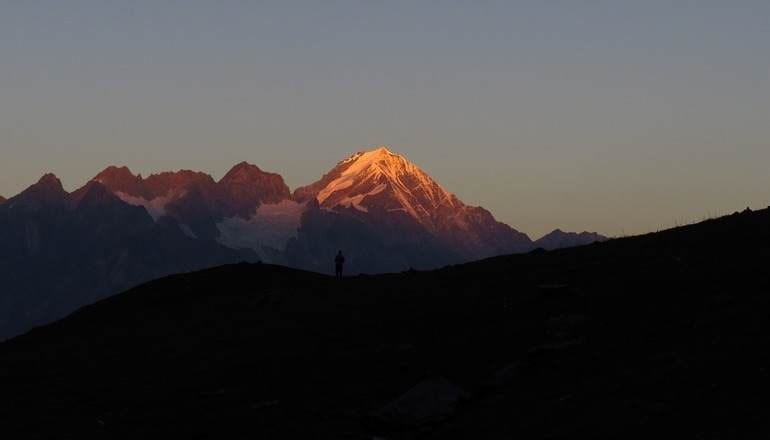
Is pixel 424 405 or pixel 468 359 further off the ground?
pixel 468 359

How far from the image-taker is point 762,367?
33156 mm

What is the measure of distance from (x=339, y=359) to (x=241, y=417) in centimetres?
634

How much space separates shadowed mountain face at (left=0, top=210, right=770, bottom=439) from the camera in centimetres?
3328

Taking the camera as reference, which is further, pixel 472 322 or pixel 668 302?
pixel 472 322

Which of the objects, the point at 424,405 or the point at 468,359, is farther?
the point at 468,359

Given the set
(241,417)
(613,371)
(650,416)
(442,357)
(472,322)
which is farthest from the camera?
(472,322)

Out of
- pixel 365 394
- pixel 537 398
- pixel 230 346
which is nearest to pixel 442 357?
pixel 365 394

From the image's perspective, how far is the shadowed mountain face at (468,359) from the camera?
33281mm

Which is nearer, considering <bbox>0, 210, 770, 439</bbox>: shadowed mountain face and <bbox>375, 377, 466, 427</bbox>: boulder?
<bbox>0, 210, 770, 439</bbox>: shadowed mountain face

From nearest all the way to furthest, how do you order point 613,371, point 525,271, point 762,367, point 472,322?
point 762,367 < point 613,371 < point 472,322 < point 525,271

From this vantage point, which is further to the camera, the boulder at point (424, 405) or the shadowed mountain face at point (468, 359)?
the boulder at point (424, 405)

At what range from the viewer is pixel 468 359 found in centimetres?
4131

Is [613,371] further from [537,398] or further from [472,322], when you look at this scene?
[472,322]

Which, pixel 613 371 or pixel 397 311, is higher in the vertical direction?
pixel 397 311
